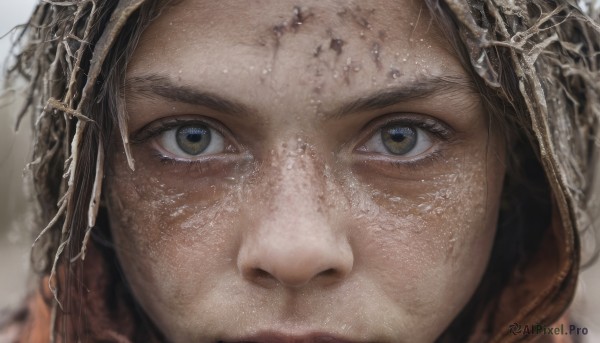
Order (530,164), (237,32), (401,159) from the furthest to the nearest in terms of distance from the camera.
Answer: (530,164), (401,159), (237,32)

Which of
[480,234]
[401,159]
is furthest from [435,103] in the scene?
[480,234]

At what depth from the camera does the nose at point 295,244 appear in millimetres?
1373

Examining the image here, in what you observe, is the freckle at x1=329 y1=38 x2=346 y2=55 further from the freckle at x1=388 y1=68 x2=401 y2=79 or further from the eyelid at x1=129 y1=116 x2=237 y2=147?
the eyelid at x1=129 y1=116 x2=237 y2=147

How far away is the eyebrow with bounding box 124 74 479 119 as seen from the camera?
56.9 inches

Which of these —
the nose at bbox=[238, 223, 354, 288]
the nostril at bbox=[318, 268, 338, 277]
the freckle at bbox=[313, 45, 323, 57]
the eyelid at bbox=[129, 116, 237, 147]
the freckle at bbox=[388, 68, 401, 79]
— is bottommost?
the nostril at bbox=[318, 268, 338, 277]

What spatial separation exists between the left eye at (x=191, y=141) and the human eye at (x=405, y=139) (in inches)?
11.4

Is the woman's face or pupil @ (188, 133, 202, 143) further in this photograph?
pupil @ (188, 133, 202, 143)

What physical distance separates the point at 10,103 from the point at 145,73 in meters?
0.58

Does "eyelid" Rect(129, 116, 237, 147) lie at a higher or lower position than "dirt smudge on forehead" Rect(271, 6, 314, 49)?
lower

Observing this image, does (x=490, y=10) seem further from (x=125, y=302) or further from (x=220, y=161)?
(x=125, y=302)

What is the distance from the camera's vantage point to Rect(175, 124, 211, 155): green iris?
5.09 ft

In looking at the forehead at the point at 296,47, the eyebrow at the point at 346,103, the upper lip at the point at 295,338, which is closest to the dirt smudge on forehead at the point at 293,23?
the forehead at the point at 296,47

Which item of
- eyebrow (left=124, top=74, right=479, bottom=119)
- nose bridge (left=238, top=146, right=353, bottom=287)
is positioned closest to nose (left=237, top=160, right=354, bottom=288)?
nose bridge (left=238, top=146, right=353, bottom=287)

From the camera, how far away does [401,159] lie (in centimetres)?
156
